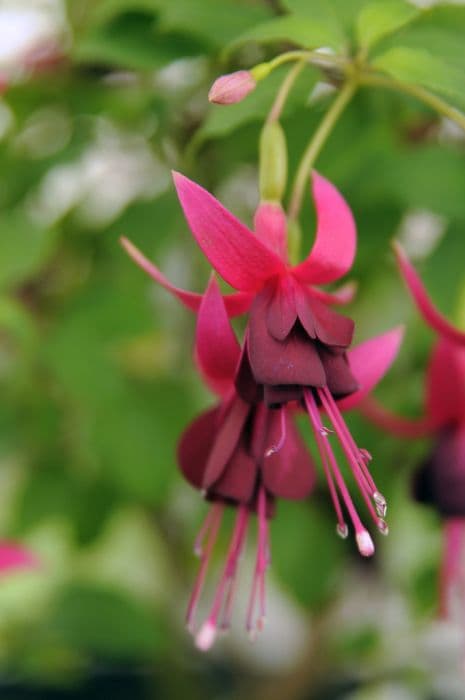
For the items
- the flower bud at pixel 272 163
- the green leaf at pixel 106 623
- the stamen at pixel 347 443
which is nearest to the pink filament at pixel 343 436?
the stamen at pixel 347 443

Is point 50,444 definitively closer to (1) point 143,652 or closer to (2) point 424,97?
(1) point 143,652

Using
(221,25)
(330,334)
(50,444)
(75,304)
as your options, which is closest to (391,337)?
(330,334)

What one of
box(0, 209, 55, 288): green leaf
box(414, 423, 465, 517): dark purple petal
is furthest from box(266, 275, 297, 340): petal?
box(0, 209, 55, 288): green leaf

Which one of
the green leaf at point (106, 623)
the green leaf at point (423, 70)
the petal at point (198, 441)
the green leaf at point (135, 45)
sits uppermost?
the green leaf at point (423, 70)

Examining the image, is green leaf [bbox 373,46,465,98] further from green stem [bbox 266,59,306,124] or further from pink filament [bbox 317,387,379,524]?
pink filament [bbox 317,387,379,524]

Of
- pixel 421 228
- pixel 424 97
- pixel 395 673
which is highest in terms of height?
pixel 424 97

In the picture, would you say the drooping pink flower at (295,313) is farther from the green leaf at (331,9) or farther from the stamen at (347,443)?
the green leaf at (331,9)

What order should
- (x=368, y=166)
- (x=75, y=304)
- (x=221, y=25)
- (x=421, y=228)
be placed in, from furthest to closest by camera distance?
(x=421, y=228)
(x=75, y=304)
(x=368, y=166)
(x=221, y=25)
